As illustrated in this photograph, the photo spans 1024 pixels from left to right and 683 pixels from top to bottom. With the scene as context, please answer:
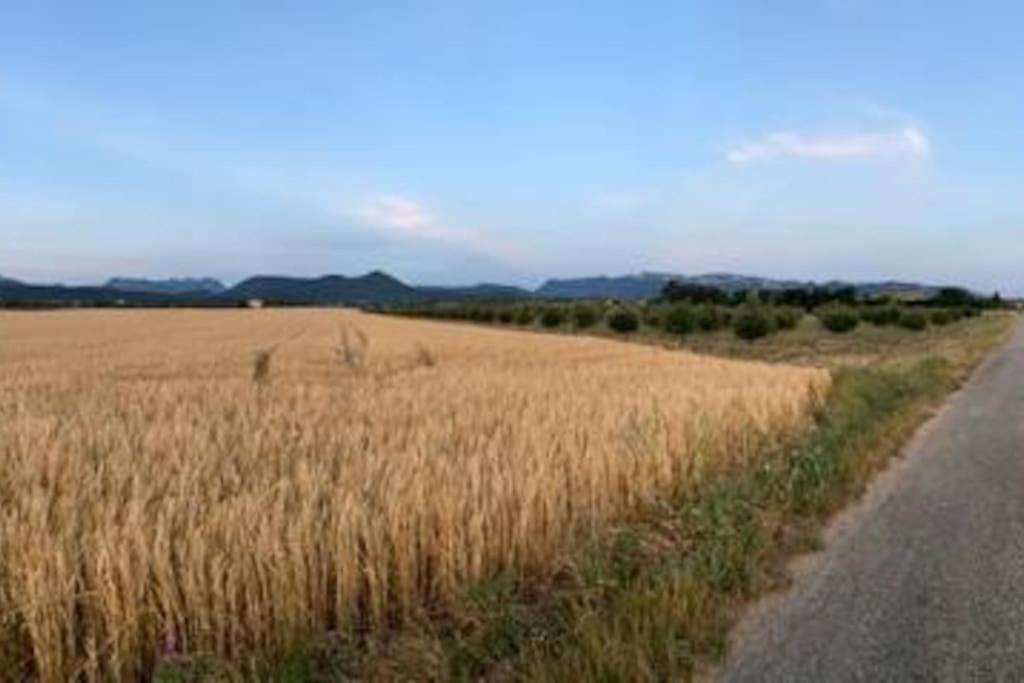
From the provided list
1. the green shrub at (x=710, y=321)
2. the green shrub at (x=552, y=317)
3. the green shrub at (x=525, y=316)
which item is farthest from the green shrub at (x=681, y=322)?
the green shrub at (x=525, y=316)

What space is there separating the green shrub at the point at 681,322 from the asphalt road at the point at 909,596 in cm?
6393

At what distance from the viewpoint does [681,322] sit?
263 feet

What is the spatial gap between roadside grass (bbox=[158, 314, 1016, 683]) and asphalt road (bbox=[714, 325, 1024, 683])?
0.27 metres

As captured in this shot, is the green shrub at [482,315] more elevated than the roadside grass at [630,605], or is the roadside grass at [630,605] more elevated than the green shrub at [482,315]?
the roadside grass at [630,605]

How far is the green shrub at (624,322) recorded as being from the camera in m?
86.1

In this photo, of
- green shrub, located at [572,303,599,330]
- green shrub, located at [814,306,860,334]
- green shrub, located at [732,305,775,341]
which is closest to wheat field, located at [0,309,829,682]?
green shrub, located at [732,305,775,341]

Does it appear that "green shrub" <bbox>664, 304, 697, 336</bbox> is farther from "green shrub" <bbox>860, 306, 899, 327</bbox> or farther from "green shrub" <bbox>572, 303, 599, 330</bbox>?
"green shrub" <bbox>860, 306, 899, 327</bbox>

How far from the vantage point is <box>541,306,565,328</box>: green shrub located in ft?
341

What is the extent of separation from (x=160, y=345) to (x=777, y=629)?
129 feet

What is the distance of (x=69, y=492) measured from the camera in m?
9.60

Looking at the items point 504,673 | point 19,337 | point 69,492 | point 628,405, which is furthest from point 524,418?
point 19,337

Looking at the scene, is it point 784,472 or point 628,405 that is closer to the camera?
point 784,472

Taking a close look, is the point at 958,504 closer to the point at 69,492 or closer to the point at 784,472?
the point at 784,472

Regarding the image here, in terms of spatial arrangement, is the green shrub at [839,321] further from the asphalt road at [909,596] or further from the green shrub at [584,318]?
the asphalt road at [909,596]
